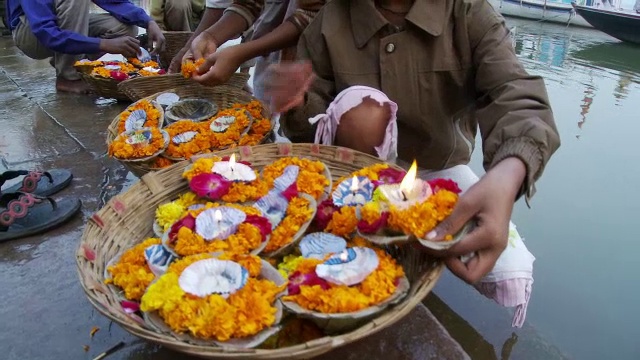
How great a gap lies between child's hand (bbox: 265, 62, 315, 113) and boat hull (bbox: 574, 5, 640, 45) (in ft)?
35.9

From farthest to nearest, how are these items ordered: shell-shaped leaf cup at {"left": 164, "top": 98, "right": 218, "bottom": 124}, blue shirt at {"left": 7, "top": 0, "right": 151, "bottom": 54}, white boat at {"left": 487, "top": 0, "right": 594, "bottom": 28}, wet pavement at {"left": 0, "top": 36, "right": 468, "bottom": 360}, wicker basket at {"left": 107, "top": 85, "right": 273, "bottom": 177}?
1. white boat at {"left": 487, "top": 0, "right": 594, "bottom": 28}
2. blue shirt at {"left": 7, "top": 0, "right": 151, "bottom": 54}
3. wicker basket at {"left": 107, "top": 85, "right": 273, "bottom": 177}
4. shell-shaped leaf cup at {"left": 164, "top": 98, "right": 218, "bottom": 124}
5. wet pavement at {"left": 0, "top": 36, "right": 468, "bottom": 360}

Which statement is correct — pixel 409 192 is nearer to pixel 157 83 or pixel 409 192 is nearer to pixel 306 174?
pixel 306 174

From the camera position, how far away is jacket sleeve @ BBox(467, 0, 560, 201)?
52.4 inches

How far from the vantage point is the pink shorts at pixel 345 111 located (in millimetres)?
1732

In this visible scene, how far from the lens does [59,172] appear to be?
2.48 meters

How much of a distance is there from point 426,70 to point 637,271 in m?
1.33

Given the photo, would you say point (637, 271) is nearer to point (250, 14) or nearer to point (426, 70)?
point (426, 70)

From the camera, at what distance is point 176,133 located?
2.36 m

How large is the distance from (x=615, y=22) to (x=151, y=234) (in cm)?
1206

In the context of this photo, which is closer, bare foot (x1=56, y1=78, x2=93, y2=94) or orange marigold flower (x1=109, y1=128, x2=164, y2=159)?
orange marigold flower (x1=109, y1=128, x2=164, y2=159)

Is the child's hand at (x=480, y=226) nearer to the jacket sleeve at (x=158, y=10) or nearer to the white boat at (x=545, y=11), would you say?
the jacket sleeve at (x=158, y=10)

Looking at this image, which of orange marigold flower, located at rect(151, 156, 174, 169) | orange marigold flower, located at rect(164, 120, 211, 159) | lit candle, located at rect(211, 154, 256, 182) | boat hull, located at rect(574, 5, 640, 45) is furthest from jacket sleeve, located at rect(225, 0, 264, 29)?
boat hull, located at rect(574, 5, 640, 45)

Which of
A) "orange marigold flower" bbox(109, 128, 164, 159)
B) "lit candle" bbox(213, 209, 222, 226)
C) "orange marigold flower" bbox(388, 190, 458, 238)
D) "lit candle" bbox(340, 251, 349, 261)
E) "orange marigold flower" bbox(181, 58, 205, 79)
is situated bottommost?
"orange marigold flower" bbox(109, 128, 164, 159)

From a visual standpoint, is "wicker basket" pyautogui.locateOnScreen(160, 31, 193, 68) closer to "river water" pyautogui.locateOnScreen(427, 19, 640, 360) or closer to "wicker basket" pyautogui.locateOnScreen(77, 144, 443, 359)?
"river water" pyautogui.locateOnScreen(427, 19, 640, 360)
